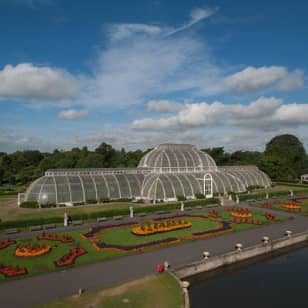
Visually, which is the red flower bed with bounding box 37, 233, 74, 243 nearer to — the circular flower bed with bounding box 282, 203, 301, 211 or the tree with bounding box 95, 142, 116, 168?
the circular flower bed with bounding box 282, 203, 301, 211

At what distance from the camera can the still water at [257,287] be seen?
57.0 feet

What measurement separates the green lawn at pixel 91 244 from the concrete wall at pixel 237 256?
5306 millimetres

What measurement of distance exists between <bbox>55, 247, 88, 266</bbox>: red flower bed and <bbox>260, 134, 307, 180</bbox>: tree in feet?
244

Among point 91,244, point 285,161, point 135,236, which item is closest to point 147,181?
point 135,236

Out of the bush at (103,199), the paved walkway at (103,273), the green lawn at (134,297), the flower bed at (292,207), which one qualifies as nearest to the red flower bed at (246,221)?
the paved walkway at (103,273)

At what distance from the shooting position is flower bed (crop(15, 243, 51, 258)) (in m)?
23.0

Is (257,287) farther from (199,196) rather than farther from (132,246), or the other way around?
(199,196)

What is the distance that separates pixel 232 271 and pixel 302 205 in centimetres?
3203

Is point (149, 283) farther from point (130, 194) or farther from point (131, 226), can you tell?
point (130, 194)

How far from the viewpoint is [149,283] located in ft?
57.8

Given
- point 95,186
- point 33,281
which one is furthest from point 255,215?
point 33,281

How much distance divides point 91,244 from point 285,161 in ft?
266

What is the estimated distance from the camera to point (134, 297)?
51.5 feet

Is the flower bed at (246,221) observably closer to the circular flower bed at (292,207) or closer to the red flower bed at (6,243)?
the circular flower bed at (292,207)
